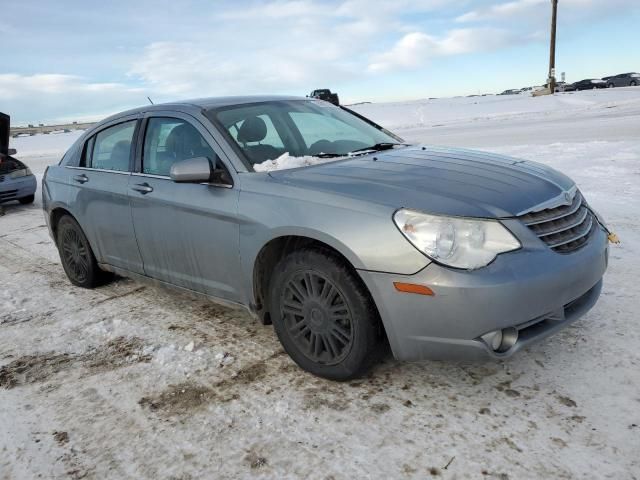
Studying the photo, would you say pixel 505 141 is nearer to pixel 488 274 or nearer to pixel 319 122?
pixel 319 122

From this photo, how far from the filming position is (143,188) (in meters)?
3.81

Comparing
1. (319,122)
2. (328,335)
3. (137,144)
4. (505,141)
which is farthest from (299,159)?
(505,141)

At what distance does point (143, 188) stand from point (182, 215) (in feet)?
1.69

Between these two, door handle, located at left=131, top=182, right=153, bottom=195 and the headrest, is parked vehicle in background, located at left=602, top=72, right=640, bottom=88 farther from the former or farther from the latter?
door handle, located at left=131, top=182, right=153, bottom=195

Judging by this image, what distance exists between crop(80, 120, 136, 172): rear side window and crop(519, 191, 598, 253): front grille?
288cm

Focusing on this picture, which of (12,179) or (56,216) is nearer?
(56,216)

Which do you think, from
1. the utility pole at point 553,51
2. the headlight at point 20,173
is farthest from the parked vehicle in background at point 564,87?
the headlight at point 20,173

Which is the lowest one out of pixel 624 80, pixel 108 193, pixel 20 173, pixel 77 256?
pixel 77 256

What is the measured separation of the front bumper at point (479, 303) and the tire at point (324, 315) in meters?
0.13

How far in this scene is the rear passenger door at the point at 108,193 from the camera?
13.3 ft

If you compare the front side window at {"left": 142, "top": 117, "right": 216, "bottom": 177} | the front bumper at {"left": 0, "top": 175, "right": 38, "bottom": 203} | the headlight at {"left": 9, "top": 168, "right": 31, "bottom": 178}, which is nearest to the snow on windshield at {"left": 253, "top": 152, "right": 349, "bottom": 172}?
the front side window at {"left": 142, "top": 117, "right": 216, "bottom": 177}

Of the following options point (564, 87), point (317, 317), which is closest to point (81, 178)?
point (317, 317)

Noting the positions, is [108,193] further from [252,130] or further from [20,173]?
→ [20,173]

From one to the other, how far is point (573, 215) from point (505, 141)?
1069cm
